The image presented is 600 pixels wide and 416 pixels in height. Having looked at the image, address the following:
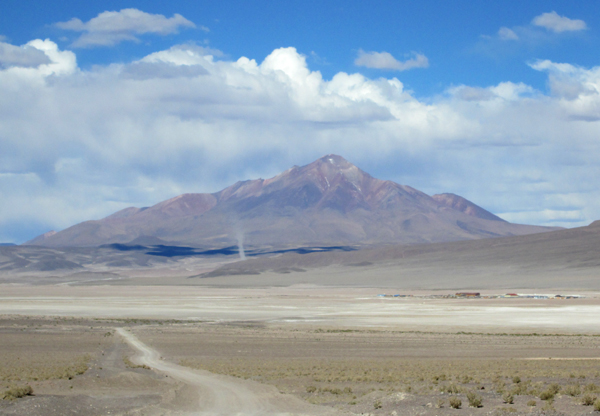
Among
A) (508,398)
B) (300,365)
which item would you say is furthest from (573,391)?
(300,365)

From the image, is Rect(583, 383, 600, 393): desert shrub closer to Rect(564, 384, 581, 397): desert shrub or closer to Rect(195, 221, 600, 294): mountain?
Rect(564, 384, 581, 397): desert shrub

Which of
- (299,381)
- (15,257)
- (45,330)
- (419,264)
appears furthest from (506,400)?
(15,257)

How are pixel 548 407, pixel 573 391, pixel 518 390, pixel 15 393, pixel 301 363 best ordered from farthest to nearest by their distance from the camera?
pixel 301 363
pixel 518 390
pixel 15 393
pixel 573 391
pixel 548 407

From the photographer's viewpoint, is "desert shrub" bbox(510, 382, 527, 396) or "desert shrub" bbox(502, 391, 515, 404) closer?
"desert shrub" bbox(502, 391, 515, 404)

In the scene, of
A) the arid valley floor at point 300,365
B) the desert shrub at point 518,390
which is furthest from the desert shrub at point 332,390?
the desert shrub at point 518,390

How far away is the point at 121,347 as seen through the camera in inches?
1182

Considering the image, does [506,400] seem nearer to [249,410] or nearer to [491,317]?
[249,410]

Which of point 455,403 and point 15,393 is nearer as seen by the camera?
point 455,403

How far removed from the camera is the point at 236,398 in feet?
54.2

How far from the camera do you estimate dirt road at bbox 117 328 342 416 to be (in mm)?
14844

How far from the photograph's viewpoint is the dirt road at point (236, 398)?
14844 millimetres

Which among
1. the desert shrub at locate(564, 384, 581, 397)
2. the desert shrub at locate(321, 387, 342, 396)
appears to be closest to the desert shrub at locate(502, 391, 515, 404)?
the desert shrub at locate(564, 384, 581, 397)

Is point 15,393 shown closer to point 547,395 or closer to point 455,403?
point 455,403

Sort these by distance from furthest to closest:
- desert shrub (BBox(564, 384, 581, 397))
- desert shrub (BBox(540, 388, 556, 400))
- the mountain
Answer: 1. the mountain
2. desert shrub (BBox(564, 384, 581, 397))
3. desert shrub (BBox(540, 388, 556, 400))
